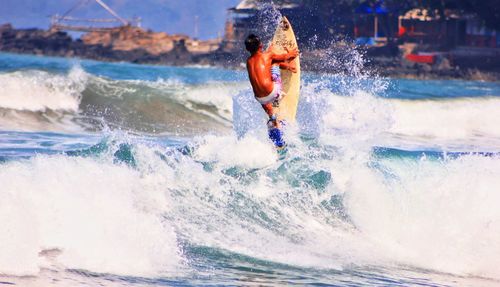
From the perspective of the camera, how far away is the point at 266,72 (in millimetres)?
10477

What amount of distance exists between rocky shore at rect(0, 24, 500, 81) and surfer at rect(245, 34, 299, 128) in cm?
5653

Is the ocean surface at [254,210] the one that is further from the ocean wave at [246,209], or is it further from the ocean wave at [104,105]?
the ocean wave at [104,105]

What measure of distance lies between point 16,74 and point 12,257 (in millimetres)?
15501

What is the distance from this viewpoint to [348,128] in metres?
13.3

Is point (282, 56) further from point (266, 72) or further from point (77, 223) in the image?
point (77, 223)

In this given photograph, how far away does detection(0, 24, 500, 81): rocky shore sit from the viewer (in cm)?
6944

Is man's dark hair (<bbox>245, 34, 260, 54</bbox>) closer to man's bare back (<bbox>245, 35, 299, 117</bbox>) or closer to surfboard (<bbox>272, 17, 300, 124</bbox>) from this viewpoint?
man's bare back (<bbox>245, 35, 299, 117</bbox>)

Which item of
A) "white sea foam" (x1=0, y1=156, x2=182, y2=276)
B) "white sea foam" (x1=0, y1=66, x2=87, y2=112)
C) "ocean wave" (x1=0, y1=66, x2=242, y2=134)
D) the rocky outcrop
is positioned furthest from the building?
"white sea foam" (x1=0, y1=156, x2=182, y2=276)

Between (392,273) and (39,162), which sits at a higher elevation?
(39,162)

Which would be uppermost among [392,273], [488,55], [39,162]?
[488,55]

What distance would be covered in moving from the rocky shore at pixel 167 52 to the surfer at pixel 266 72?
56534 mm

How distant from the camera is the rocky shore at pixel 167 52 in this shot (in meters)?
69.4

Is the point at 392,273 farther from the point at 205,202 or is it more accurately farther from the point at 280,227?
the point at 205,202

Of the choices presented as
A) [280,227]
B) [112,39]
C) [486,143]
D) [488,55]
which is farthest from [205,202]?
[112,39]
